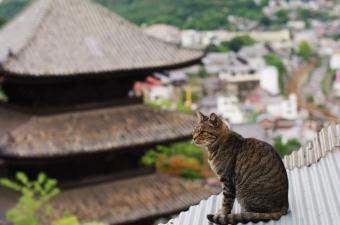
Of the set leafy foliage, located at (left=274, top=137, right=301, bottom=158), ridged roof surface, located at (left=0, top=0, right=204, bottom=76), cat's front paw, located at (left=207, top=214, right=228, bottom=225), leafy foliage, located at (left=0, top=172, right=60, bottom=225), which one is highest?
ridged roof surface, located at (left=0, top=0, right=204, bottom=76)

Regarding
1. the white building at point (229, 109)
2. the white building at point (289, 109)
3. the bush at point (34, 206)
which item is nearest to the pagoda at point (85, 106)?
the bush at point (34, 206)

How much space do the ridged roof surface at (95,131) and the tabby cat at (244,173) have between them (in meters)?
7.46

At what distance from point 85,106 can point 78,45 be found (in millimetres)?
1469

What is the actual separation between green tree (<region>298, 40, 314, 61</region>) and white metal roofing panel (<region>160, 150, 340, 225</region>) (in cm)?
12004

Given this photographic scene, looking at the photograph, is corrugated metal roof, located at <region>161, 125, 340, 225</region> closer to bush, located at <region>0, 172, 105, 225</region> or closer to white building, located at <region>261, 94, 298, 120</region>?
bush, located at <region>0, 172, 105, 225</region>

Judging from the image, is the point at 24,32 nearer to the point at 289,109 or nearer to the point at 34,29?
the point at 34,29

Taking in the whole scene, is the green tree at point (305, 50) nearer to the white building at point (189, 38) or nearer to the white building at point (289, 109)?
the white building at point (189, 38)

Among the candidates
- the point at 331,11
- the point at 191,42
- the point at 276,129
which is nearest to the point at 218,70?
the point at 191,42

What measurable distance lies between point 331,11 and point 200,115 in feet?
530

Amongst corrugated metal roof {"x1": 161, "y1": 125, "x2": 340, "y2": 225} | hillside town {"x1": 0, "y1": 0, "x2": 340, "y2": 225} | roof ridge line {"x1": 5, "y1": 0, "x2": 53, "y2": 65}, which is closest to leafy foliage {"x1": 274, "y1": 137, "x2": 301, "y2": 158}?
hillside town {"x1": 0, "y1": 0, "x2": 340, "y2": 225}

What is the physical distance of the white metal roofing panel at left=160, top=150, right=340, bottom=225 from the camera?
490cm

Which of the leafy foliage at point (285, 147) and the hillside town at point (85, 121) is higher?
the hillside town at point (85, 121)

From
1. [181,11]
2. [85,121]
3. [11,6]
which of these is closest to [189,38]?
[181,11]

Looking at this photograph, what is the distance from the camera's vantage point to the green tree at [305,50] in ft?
402
